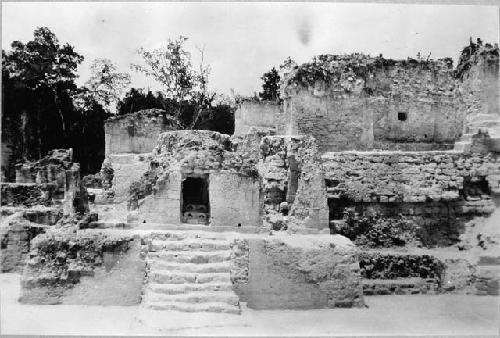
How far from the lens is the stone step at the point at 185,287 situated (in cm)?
704

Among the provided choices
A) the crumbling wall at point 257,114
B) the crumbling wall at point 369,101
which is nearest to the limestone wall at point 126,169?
the crumbling wall at point 369,101

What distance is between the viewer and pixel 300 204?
995cm

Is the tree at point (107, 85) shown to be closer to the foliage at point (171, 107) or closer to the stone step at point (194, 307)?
the foliage at point (171, 107)

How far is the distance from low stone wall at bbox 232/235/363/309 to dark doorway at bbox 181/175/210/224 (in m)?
1.57

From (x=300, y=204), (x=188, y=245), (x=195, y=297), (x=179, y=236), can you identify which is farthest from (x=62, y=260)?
(x=300, y=204)

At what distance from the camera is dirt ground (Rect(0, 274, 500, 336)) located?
6427 mm

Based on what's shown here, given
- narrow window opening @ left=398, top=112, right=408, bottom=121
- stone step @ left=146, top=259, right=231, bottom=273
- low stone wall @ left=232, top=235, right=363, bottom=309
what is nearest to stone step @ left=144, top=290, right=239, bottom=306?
stone step @ left=146, top=259, right=231, bottom=273

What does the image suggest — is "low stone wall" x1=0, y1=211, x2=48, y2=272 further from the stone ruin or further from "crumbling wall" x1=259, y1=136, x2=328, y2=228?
"crumbling wall" x1=259, y1=136, x2=328, y2=228

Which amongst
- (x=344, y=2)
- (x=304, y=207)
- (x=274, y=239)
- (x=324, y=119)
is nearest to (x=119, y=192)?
(x=324, y=119)

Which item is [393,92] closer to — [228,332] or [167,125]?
[167,125]

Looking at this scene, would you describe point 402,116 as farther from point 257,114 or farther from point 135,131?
point 135,131

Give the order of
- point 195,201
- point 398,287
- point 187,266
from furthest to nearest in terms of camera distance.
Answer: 1. point 195,201
2. point 398,287
3. point 187,266

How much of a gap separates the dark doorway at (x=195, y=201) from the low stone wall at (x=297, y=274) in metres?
1.57

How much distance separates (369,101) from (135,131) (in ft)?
26.3
